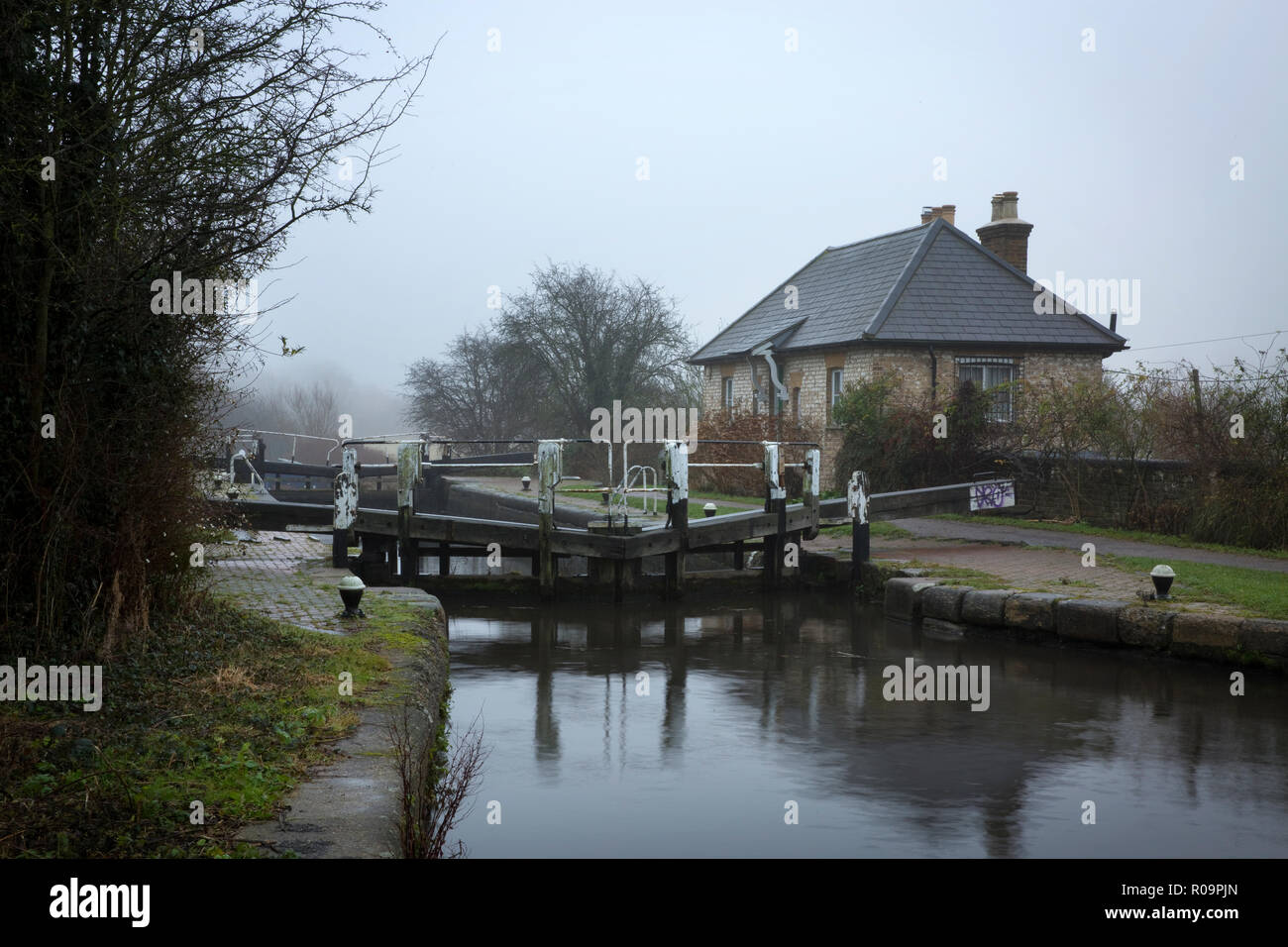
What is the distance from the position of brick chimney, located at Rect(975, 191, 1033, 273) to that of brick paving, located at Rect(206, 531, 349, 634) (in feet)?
62.5

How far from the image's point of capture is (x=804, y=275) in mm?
32031

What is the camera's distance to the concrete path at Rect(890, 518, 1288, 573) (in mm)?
13844

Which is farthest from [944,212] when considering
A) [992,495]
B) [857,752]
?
[857,752]

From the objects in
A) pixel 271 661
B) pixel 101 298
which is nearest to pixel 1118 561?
pixel 271 661

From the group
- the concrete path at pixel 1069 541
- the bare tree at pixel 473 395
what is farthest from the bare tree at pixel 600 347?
the concrete path at pixel 1069 541

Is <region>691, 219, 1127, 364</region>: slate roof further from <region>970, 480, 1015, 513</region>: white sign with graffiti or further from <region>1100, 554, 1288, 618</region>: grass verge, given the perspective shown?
<region>1100, 554, 1288, 618</region>: grass verge

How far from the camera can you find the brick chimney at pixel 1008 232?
93.8 feet

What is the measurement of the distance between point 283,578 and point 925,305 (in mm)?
17309

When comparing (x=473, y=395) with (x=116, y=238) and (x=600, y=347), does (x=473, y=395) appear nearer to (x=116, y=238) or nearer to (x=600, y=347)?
(x=600, y=347)

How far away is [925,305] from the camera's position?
2552cm

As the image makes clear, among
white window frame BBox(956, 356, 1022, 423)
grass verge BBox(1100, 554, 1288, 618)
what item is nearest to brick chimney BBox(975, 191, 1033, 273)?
white window frame BBox(956, 356, 1022, 423)

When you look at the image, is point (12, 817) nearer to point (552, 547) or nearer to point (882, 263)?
point (552, 547)
